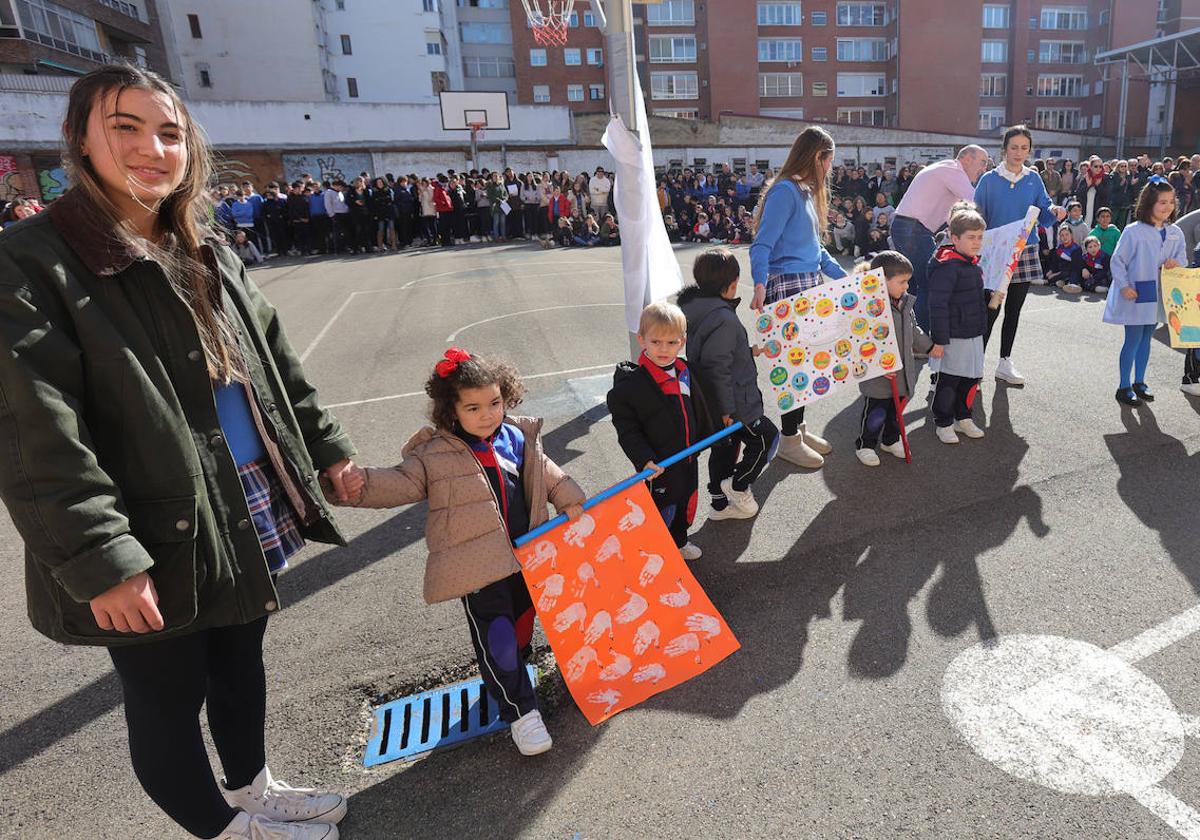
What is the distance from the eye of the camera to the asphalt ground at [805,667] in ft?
8.29

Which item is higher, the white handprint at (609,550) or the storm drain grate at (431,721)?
the white handprint at (609,550)

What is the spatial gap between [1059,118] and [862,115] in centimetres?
1672

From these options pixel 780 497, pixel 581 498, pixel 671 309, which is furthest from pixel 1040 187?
pixel 581 498

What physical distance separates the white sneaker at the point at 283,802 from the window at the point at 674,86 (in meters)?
61.4

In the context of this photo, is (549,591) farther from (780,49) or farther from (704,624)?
(780,49)

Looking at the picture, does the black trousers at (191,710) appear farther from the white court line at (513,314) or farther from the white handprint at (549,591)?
the white court line at (513,314)

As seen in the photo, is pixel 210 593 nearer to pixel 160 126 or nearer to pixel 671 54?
pixel 160 126

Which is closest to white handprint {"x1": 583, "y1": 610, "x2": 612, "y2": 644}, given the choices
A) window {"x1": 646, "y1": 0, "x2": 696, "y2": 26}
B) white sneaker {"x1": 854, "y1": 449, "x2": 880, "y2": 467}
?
white sneaker {"x1": 854, "y1": 449, "x2": 880, "y2": 467}

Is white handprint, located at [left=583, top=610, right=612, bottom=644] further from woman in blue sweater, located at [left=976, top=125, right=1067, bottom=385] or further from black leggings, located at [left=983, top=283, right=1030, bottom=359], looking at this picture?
black leggings, located at [left=983, top=283, right=1030, bottom=359]

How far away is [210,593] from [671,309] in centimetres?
246

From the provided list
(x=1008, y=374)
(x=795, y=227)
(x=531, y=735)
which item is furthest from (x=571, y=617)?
(x=1008, y=374)

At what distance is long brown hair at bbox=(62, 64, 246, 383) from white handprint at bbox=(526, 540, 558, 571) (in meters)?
1.31

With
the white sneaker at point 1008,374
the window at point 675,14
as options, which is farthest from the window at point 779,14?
the white sneaker at point 1008,374

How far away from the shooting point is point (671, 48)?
57.7m
